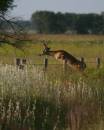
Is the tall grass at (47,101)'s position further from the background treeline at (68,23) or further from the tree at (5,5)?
the background treeline at (68,23)

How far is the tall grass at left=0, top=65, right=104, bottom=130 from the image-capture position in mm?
11930

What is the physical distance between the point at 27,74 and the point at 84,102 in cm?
189

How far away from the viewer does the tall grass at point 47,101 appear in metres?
11.9

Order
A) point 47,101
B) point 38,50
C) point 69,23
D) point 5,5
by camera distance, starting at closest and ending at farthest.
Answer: point 47,101
point 5,5
point 38,50
point 69,23

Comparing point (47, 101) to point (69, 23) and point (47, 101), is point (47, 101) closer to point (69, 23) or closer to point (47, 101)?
point (47, 101)

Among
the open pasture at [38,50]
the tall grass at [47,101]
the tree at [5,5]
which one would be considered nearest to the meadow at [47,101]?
the tall grass at [47,101]

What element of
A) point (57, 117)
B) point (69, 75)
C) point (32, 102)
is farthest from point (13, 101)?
point (69, 75)

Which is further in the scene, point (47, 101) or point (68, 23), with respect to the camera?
point (68, 23)

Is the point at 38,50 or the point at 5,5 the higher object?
the point at 5,5

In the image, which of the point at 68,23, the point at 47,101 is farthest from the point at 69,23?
the point at 47,101

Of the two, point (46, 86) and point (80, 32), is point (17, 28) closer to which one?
point (46, 86)

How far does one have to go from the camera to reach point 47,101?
14.0 metres

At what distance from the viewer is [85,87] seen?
14641mm

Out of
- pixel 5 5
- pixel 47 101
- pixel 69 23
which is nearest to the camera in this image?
pixel 47 101
